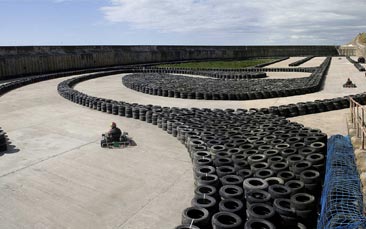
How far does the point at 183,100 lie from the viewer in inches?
845

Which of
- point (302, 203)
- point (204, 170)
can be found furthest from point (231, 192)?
point (302, 203)

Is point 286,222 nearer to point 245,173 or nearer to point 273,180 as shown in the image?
point 273,180

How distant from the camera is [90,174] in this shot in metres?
9.52

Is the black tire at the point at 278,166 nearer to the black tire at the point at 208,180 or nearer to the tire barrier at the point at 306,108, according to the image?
the black tire at the point at 208,180

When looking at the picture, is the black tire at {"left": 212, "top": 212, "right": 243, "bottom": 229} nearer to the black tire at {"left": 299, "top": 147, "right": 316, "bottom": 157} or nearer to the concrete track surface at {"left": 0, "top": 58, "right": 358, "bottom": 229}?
the concrete track surface at {"left": 0, "top": 58, "right": 358, "bottom": 229}

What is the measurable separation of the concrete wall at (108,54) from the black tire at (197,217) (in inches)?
1375

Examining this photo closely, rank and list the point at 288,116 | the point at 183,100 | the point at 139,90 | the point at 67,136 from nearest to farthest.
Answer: the point at 67,136 → the point at 288,116 → the point at 183,100 → the point at 139,90

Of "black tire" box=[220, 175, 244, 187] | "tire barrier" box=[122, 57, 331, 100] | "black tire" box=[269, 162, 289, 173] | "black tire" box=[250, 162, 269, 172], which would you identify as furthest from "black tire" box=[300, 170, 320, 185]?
"tire barrier" box=[122, 57, 331, 100]

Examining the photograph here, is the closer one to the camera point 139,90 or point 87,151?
point 87,151

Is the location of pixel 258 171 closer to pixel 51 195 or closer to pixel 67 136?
pixel 51 195

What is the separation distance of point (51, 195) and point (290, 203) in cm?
573

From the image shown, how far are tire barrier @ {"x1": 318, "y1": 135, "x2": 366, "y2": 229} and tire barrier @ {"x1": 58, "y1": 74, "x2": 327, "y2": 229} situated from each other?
289mm

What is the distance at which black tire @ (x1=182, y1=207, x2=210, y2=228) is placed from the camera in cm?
616

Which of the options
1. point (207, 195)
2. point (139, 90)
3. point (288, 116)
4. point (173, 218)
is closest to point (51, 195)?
point (173, 218)
